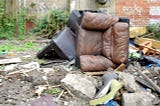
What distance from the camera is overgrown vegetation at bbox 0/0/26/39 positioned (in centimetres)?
1102

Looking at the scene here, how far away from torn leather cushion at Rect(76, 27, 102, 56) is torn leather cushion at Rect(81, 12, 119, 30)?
0.12 metres

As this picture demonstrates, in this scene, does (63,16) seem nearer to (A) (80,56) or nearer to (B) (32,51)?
(B) (32,51)

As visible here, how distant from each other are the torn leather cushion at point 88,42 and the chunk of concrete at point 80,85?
0.97m

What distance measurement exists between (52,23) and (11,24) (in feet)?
4.41

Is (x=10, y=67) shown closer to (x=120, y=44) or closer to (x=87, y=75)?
(x=87, y=75)

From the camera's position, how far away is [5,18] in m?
11.1

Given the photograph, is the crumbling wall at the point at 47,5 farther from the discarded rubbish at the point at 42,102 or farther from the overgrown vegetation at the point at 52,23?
the discarded rubbish at the point at 42,102

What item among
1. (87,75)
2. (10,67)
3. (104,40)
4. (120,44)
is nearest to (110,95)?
(87,75)

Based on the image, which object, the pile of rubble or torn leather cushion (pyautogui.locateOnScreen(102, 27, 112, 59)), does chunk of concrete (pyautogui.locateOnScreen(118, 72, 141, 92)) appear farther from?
torn leather cushion (pyautogui.locateOnScreen(102, 27, 112, 59))

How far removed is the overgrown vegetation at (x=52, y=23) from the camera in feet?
37.0

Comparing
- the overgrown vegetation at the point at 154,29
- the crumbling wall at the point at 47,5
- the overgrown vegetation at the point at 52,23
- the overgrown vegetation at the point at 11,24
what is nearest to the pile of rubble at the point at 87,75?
the overgrown vegetation at the point at 154,29

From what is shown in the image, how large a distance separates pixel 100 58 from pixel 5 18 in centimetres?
564

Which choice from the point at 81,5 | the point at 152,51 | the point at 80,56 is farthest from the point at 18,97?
the point at 81,5

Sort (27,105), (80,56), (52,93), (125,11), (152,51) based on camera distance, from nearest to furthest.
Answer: (27,105)
(52,93)
(80,56)
(152,51)
(125,11)
